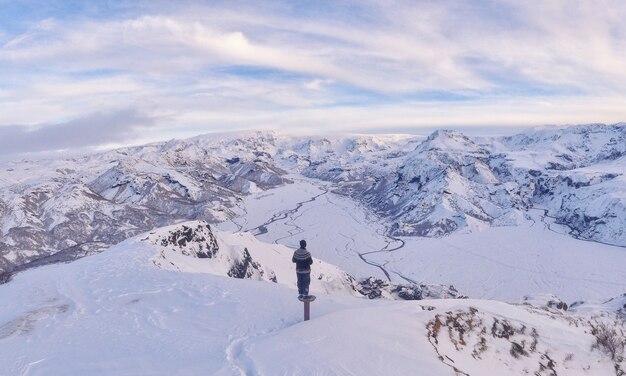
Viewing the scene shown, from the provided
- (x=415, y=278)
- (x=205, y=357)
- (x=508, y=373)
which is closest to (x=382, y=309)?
(x=508, y=373)

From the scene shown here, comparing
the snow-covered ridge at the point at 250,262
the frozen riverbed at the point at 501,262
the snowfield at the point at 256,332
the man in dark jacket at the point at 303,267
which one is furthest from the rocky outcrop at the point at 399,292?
the man in dark jacket at the point at 303,267

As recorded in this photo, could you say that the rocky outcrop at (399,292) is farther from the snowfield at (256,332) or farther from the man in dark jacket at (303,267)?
the man in dark jacket at (303,267)

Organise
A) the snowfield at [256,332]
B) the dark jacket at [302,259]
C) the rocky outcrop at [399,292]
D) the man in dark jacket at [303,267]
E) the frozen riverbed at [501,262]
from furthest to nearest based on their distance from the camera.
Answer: the frozen riverbed at [501,262] < the rocky outcrop at [399,292] < the dark jacket at [302,259] < the man in dark jacket at [303,267] < the snowfield at [256,332]

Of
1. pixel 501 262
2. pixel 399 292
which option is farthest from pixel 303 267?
pixel 501 262

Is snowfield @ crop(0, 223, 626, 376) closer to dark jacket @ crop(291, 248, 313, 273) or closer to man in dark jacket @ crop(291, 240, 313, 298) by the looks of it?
man in dark jacket @ crop(291, 240, 313, 298)

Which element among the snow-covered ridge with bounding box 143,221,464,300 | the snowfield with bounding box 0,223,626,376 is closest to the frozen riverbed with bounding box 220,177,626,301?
the snow-covered ridge with bounding box 143,221,464,300

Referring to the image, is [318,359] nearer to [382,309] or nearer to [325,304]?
[382,309]

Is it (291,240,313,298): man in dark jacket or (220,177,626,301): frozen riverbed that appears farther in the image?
(220,177,626,301): frozen riverbed

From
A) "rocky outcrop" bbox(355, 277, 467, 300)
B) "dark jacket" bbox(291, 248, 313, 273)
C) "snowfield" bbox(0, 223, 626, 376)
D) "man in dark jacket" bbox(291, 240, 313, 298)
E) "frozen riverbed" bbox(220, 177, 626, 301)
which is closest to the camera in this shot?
"snowfield" bbox(0, 223, 626, 376)

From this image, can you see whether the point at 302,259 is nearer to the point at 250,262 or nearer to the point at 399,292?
the point at 250,262

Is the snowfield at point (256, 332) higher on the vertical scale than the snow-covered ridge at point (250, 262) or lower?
higher
